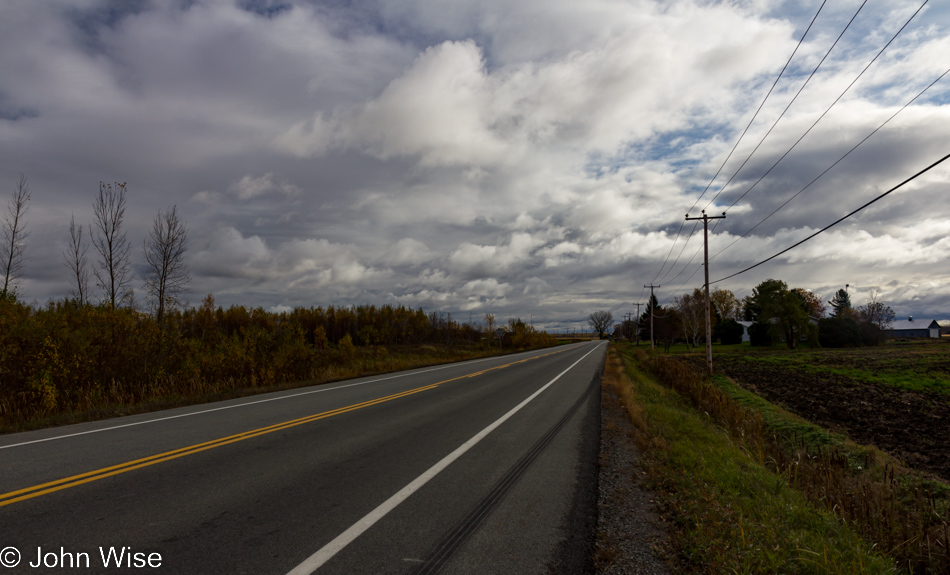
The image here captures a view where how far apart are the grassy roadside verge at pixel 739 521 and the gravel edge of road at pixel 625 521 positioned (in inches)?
6.1

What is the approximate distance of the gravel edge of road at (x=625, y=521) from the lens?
12.1ft

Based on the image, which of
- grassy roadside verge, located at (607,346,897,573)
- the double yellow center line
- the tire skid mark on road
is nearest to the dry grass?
grassy roadside verge, located at (607,346,897,573)

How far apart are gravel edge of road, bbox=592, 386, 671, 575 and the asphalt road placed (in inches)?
6.7

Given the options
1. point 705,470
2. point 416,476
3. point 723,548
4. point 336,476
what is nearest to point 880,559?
point 723,548

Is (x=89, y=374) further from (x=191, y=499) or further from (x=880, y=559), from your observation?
(x=880, y=559)

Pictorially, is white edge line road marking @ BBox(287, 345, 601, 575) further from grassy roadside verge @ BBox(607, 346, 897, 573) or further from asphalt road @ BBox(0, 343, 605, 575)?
grassy roadside verge @ BBox(607, 346, 897, 573)

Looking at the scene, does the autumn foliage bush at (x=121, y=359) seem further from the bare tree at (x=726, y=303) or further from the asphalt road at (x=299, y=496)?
the bare tree at (x=726, y=303)

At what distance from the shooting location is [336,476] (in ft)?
18.5

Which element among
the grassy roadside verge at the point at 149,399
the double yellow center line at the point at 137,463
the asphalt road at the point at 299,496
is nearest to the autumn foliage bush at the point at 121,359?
the grassy roadside verge at the point at 149,399

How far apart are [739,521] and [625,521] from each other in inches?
41.3

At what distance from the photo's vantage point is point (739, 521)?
443cm

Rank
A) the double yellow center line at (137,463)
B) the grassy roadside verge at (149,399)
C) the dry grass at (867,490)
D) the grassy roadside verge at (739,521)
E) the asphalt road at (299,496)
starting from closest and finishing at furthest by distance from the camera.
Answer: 1. the asphalt road at (299,496)
2. the grassy roadside verge at (739,521)
3. the double yellow center line at (137,463)
4. the dry grass at (867,490)
5. the grassy roadside verge at (149,399)

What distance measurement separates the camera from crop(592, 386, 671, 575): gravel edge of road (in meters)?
3.68

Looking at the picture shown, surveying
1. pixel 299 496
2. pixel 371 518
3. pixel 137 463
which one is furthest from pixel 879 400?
pixel 137 463
